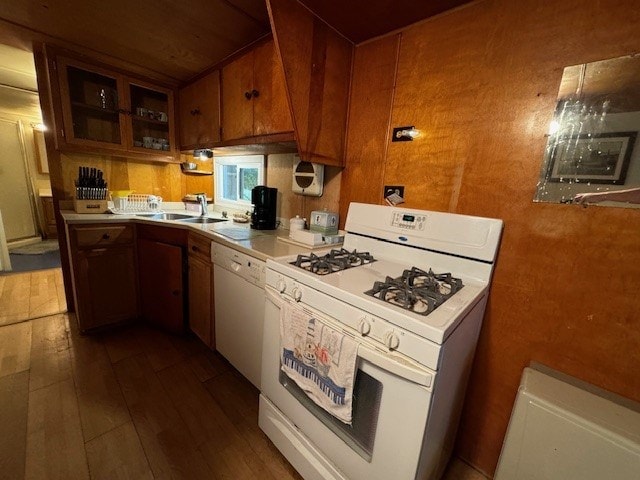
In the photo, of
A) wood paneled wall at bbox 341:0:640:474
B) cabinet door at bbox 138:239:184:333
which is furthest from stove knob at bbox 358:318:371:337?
cabinet door at bbox 138:239:184:333

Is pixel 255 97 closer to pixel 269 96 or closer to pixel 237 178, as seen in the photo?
pixel 269 96

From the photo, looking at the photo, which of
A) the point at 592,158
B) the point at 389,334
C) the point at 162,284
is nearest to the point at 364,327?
the point at 389,334

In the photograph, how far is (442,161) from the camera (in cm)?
123

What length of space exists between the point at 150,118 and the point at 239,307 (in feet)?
6.48

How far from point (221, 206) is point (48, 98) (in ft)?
4.71

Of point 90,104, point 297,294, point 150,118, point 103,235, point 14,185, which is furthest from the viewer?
point 14,185

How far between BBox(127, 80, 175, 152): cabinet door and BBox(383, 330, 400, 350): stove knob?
2534mm

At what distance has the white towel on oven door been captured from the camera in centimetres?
82

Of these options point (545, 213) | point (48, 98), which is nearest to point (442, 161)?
point (545, 213)

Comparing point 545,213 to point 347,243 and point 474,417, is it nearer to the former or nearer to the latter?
point 347,243

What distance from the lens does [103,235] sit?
6.23 feet

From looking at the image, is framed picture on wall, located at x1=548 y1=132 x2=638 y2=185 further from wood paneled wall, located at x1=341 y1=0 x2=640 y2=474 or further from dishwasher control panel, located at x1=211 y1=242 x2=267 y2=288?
dishwasher control panel, located at x1=211 y1=242 x2=267 y2=288

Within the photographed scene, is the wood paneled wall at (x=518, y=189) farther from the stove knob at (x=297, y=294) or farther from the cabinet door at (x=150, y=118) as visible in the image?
A: the cabinet door at (x=150, y=118)

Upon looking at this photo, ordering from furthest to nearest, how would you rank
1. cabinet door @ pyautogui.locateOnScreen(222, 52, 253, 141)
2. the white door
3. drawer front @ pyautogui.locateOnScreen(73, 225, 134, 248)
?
1. the white door
2. drawer front @ pyautogui.locateOnScreen(73, 225, 134, 248)
3. cabinet door @ pyautogui.locateOnScreen(222, 52, 253, 141)
